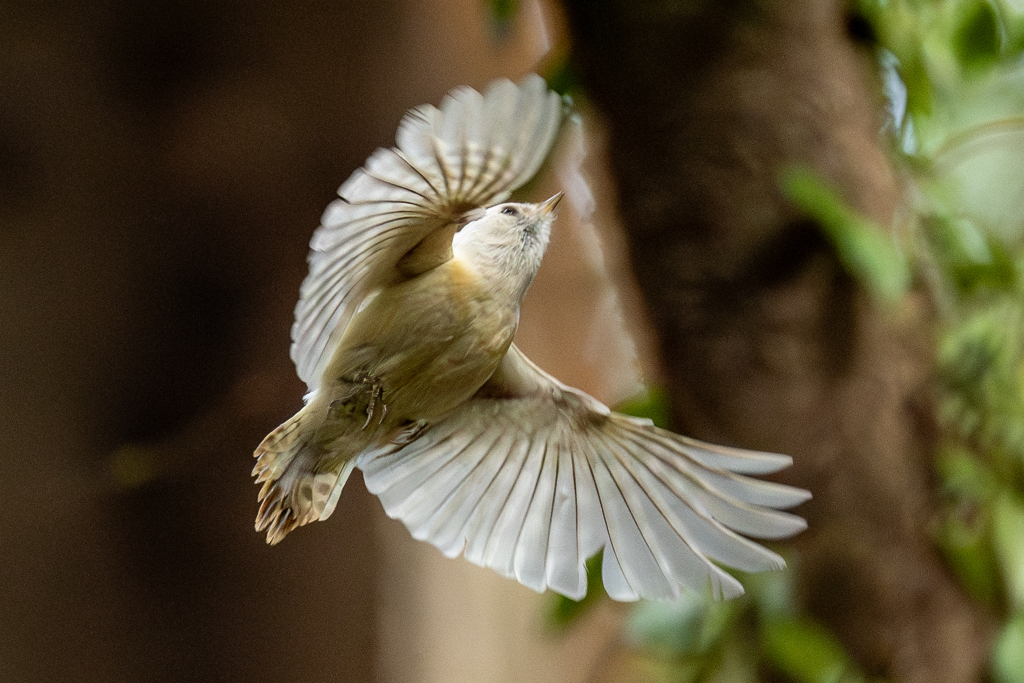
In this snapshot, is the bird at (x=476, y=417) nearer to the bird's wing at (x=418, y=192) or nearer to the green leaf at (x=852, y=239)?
the bird's wing at (x=418, y=192)

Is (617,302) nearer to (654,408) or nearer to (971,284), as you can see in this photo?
(654,408)

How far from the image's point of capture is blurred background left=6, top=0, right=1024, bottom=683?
0.80m

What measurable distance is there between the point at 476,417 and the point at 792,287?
41 cm

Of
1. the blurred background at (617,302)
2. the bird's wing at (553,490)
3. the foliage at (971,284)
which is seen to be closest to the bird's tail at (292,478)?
the bird's wing at (553,490)

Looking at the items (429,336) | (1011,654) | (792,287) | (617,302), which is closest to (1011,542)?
(1011,654)

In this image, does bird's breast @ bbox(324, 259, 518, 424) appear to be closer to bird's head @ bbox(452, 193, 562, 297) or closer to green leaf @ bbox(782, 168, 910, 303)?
bird's head @ bbox(452, 193, 562, 297)

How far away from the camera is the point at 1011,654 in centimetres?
88

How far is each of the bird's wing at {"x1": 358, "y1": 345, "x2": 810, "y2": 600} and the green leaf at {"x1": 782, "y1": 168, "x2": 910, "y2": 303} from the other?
307 millimetres

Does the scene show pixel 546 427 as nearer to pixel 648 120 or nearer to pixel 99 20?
pixel 648 120

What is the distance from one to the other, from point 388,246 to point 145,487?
515 millimetres

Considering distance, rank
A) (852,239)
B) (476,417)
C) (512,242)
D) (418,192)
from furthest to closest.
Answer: (852,239), (476,417), (512,242), (418,192)

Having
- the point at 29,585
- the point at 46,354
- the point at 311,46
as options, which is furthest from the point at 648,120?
the point at 29,585

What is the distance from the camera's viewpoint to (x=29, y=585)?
801mm

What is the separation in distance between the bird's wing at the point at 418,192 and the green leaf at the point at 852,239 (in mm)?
444
